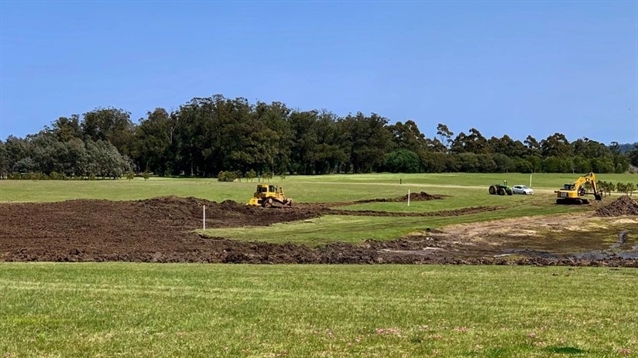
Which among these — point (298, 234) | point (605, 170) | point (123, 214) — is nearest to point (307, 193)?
point (123, 214)

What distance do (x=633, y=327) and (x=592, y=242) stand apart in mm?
26913

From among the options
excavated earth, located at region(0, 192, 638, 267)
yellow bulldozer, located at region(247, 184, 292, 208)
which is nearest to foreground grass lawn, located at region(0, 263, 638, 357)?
excavated earth, located at region(0, 192, 638, 267)

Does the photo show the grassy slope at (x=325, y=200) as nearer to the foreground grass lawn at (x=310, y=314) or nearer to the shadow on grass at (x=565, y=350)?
the foreground grass lawn at (x=310, y=314)

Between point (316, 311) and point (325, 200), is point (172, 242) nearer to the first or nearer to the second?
point (316, 311)

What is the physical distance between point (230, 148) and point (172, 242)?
107 meters

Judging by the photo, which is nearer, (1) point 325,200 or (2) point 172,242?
(2) point 172,242

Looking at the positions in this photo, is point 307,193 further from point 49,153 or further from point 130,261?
point 49,153

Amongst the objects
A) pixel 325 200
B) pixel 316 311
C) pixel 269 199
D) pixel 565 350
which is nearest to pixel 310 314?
pixel 316 311

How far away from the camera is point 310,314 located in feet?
36.8

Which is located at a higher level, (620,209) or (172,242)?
(620,209)

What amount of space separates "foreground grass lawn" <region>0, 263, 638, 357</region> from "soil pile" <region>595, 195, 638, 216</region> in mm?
36187

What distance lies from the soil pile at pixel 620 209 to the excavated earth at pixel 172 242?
20545 millimetres

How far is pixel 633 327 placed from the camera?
10273 millimetres

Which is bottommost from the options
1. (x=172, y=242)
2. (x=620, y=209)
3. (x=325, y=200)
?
(x=172, y=242)
